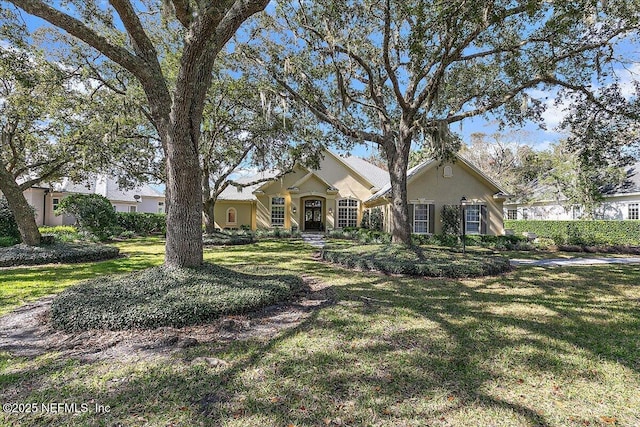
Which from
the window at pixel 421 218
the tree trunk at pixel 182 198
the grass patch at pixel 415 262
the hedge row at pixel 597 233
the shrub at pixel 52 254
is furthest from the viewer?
the window at pixel 421 218

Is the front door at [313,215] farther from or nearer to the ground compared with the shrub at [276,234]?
farther from the ground

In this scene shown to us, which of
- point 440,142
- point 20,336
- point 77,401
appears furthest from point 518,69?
point 20,336

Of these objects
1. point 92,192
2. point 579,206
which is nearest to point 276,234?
point 579,206

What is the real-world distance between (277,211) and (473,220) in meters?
12.9

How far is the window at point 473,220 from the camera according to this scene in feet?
58.5

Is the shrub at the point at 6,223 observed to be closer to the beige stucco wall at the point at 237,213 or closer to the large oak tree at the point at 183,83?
the beige stucco wall at the point at 237,213

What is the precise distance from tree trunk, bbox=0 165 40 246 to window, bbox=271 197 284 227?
13.3m

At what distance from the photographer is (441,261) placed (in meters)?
9.23

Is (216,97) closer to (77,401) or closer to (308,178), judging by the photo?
(308,178)

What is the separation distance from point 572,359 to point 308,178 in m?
19.1

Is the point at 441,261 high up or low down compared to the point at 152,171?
down

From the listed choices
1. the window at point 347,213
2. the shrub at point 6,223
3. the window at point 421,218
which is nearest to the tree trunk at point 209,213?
the shrub at point 6,223

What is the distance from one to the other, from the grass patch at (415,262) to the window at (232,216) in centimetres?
1563

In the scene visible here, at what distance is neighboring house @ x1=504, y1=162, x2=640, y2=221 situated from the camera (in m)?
18.7
